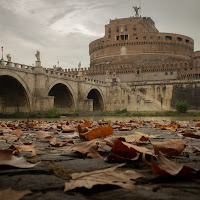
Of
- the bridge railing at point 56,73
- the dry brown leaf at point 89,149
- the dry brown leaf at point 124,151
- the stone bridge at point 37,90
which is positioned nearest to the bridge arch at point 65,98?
the stone bridge at point 37,90

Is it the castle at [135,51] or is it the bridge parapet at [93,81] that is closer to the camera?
the bridge parapet at [93,81]

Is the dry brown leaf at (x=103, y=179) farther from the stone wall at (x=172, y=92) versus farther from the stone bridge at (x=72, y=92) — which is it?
the stone wall at (x=172, y=92)

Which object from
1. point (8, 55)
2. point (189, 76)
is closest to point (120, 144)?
point (8, 55)

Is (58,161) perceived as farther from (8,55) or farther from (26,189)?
(8,55)

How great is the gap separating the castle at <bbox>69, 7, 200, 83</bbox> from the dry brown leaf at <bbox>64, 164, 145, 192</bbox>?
48.7 m

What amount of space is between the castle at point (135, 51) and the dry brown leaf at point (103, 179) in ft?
160

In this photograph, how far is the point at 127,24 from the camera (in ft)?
191

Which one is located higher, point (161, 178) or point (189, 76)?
point (189, 76)

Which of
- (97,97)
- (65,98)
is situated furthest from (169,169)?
(97,97)

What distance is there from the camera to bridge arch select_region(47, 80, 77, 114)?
31.2 metres

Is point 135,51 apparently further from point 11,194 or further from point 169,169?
point 11,194

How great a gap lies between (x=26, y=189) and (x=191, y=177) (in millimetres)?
796

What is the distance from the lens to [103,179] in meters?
1.23

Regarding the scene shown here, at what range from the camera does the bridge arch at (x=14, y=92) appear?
23203 millimetres
